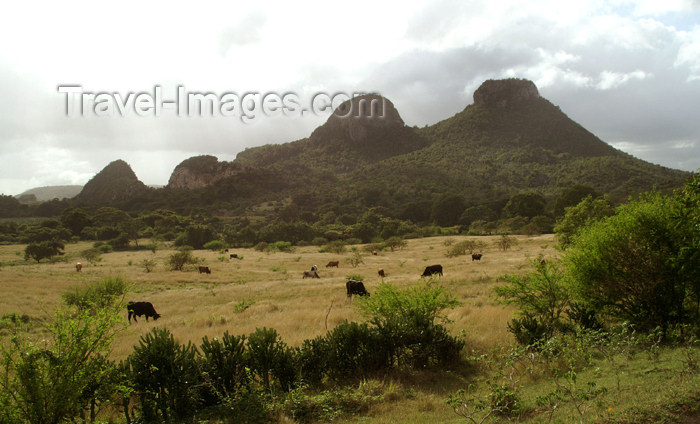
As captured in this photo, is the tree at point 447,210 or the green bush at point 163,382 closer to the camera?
the green bush at point 163,382

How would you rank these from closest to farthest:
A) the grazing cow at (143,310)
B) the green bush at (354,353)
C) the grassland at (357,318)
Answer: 1. the grassland at (357,318)
2. the green bush at (354,353)
3. the grazing cow at (143,310)

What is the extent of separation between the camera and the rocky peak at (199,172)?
160375 mm

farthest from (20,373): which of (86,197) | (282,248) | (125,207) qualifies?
(86,197)

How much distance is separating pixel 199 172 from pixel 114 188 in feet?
138

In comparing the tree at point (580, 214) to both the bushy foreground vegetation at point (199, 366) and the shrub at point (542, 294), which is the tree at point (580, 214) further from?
the bushy foreground vegetation at point (199, 366)

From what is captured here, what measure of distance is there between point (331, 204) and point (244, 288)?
93.9m

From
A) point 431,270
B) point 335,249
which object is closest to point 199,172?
point 335,249

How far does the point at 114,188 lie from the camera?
170m

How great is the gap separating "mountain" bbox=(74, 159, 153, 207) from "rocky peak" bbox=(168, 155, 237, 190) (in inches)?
521

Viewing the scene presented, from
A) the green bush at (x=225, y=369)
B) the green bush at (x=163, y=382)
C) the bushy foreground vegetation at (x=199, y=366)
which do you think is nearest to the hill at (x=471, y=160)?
the bushy foreground vegetation at (x=199, y=366)

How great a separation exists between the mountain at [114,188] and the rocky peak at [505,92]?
155 m

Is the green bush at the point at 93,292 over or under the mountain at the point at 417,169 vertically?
under

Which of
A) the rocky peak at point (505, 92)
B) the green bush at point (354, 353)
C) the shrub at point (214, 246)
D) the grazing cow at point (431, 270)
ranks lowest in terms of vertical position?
the shrub at point (214, 246)

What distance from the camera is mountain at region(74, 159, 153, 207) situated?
157 meters
